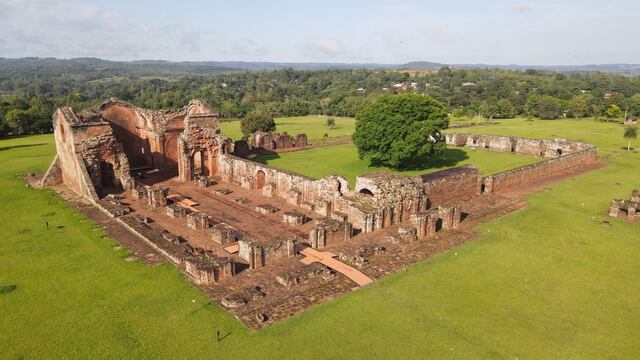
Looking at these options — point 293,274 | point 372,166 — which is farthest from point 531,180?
point 293,274

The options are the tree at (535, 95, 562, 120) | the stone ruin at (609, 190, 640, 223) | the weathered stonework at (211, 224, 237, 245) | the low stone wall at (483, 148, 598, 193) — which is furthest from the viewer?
the tree at (535, 95, 562, 120)

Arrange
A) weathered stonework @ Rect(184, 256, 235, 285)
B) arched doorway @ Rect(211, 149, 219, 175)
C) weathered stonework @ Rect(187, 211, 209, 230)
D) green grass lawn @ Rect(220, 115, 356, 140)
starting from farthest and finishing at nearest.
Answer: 1. green grass lawn @ Rect(220, 115, 356, 140)
2. arched doorway @ Rect(211, 149, 219, 175)
3. weathered stonework @ Rect(187, 211, 209, 230)
4. weathered stonework @ Rect(184, 256, 235, 285)

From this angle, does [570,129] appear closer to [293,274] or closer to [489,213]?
[489,213]

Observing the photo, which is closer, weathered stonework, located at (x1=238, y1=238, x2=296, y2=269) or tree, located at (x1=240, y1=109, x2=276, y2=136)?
weathered stonework, located at (x1=238, y1=238, x2=296, y2=269)

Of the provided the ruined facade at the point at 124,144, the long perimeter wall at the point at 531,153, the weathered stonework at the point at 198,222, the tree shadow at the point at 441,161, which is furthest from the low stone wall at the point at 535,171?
the ruined facade at the point at 124,144

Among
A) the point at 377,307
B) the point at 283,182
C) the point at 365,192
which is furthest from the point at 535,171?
the point at 377,307

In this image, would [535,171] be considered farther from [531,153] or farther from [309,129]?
[309,129]

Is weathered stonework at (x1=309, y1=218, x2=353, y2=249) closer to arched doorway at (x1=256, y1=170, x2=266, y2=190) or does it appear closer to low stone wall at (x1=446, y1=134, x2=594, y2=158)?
arched doorway at (x1=256, y1=170, x2=266, y2=190)

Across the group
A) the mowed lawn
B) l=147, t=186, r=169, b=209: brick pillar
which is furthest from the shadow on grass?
l=147, t=186, r=169, b=209: brick pillar
